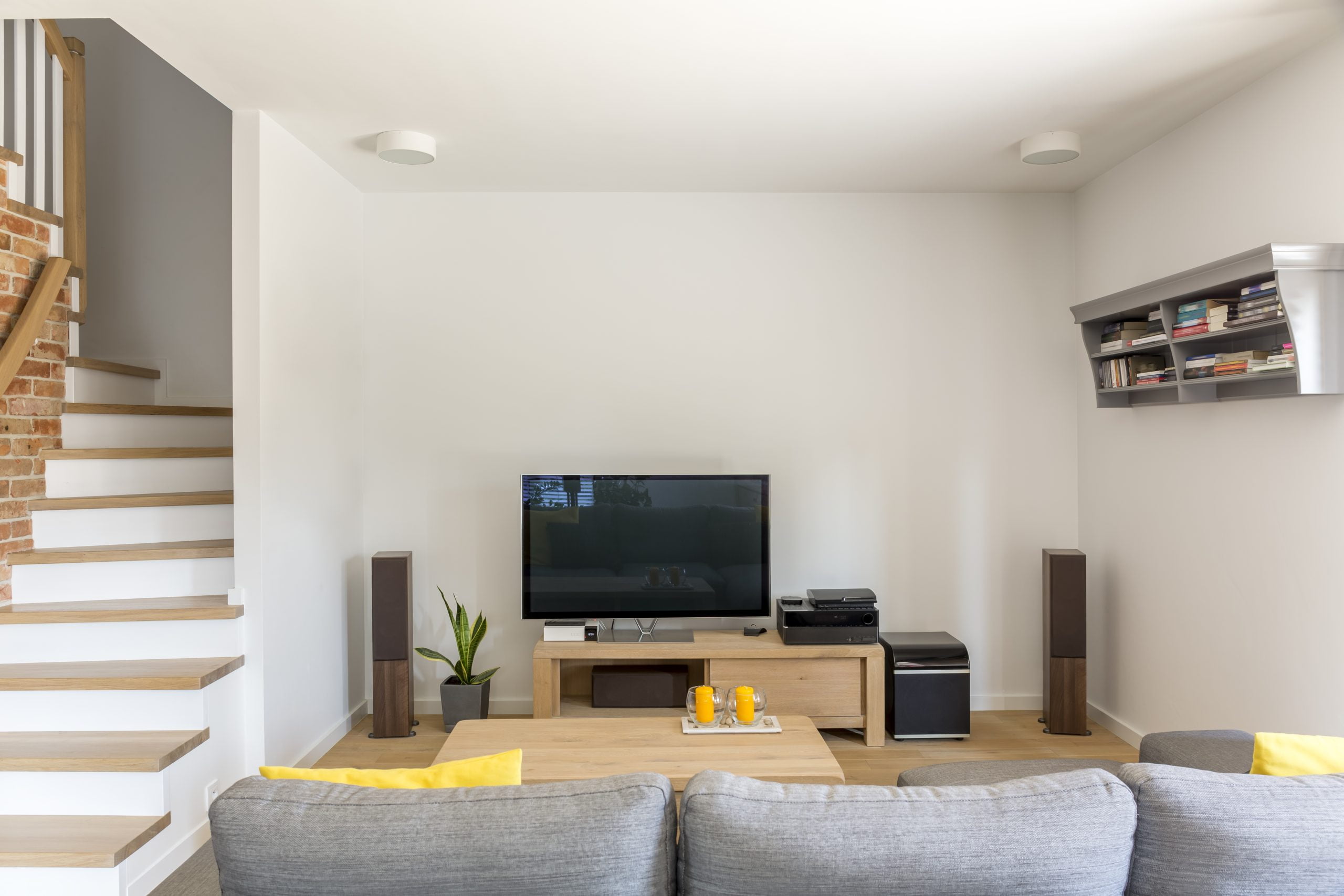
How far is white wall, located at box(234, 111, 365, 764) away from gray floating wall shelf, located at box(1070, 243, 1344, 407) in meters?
3.36

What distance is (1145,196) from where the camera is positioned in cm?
367

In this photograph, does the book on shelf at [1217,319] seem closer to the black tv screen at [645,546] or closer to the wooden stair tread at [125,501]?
the black tv screen at [645,546]

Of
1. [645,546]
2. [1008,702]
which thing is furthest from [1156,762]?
[645,546]

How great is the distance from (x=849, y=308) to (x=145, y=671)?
3.44 metres

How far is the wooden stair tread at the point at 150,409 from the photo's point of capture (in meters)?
3.51

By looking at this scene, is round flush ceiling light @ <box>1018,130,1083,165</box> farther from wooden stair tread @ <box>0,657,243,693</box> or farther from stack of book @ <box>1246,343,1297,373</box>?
wooden stair tread @ <box>0,657,243,693</box>

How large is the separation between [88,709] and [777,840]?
2.61 meters

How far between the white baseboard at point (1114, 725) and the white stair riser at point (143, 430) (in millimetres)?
4335

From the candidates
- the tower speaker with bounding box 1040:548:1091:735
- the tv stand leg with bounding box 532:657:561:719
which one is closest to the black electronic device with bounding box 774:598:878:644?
the tower speaker with bounding box 1040:548:1091:735

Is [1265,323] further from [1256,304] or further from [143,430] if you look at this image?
[143,430]

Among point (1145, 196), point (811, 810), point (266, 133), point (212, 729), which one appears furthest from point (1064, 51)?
point (212, 729)

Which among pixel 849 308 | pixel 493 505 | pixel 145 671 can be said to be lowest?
pixel 145 671

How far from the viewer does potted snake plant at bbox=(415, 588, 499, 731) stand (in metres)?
3.96

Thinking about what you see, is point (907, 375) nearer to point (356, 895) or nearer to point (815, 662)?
point (815, 662)
